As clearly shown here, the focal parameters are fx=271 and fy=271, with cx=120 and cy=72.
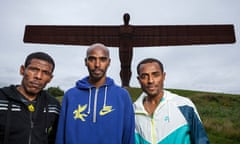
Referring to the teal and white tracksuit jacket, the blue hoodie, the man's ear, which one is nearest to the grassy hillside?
the teal and white tracksuit jacket

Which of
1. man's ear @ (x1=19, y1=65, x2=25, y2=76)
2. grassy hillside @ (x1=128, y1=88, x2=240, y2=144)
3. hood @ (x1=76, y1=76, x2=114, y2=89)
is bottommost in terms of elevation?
grassy hillside @ (x1=128, y1=88, x2=240, y2=144)

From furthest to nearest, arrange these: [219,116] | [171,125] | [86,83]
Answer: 1. [219,116]
2. [86,83]
3. [171,125]

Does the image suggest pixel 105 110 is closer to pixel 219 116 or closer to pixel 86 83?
pixel 86 83

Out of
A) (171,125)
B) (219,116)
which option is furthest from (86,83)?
→ (219,116)

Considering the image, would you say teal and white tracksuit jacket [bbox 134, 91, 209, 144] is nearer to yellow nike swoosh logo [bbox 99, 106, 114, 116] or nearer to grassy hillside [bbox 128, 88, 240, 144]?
yellow nike swoosh logo [bbox 99, 106, 114, 116]

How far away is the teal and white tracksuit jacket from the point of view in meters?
2.39

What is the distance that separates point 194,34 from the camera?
27.1 ft

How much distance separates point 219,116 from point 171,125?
29.8ft

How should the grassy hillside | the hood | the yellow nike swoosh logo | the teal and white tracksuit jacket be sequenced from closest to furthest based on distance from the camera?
the teal and white tracksuit jacket
the yellow nike swoosh logo
the hood
the grassy hillside

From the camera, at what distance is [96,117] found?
250 centimetres

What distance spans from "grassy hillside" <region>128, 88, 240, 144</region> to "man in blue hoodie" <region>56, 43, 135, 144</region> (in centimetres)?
502

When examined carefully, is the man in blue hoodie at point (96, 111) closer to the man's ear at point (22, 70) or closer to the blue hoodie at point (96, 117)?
the blue hoodie at point (96, 117)

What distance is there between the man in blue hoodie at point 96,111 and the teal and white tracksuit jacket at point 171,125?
105 millimetres

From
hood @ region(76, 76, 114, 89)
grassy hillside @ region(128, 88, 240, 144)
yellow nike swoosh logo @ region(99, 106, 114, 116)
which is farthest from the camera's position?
grassy hillside @ region(128, 88, 240, 144)
